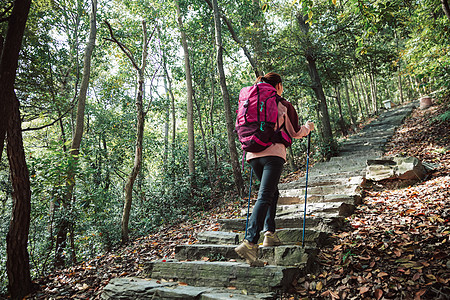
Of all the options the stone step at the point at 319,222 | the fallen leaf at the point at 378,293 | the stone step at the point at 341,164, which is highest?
the stone step at the point at 341,164

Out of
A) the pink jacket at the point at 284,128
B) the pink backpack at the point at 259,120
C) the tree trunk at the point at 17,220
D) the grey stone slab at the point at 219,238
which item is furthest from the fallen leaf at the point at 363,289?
the tree trunk at the point at 17,220

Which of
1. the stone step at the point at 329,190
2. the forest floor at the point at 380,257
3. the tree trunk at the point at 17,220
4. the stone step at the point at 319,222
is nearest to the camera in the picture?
the forest floor at the point at 380,257

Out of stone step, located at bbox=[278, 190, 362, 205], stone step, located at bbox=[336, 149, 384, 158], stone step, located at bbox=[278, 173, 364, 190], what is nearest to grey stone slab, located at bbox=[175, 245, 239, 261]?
stone step, located at bbox=[278, 190, 362, 205]

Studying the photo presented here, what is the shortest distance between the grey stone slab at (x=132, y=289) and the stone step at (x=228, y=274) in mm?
214

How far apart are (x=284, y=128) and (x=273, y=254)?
4.82 ft

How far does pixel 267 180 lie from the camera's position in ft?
8.92

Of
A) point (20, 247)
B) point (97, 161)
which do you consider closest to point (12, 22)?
point (20, 247)

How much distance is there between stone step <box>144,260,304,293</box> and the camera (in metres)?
2.56

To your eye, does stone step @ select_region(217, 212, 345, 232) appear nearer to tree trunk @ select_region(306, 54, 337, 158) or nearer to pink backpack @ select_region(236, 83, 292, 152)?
pink backpack @ select_region(236, 83, 292, 152)

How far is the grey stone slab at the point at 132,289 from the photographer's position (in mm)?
2945

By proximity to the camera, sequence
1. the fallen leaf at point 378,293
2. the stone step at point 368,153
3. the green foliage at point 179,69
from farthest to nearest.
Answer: the stone step at point 368,153, the green foliage at point 179,69, the fallen leaf at point 378,293

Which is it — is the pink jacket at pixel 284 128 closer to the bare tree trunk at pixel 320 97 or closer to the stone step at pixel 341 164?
the stone step at pixel 341 164

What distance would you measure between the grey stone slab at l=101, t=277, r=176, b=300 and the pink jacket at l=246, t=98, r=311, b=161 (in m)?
1.86

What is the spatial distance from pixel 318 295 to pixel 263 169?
1293 mm
